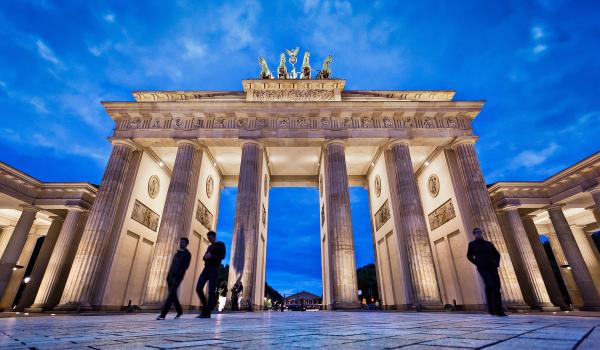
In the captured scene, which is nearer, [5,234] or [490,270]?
[490,270]

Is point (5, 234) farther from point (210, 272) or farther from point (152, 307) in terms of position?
point (210, 272)

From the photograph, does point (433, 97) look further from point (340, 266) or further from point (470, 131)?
point (340, 266)

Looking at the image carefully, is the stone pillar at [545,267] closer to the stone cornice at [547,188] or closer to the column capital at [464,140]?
the stone cornice at [547,188]

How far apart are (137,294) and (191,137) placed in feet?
33.4

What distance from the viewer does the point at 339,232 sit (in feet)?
46.0

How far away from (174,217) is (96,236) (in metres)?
3.71

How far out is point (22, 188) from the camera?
55.8ft

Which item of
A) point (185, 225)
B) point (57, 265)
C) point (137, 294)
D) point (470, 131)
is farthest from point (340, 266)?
point (57, 265)

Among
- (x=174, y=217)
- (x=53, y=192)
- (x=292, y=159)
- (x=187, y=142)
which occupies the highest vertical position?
(x=292, y=159)

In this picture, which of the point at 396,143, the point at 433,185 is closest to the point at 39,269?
the point at 396,143

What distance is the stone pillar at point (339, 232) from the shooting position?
12.8 m

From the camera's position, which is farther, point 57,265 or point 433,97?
point 433,97

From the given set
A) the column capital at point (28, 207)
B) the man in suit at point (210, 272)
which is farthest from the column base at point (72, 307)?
the man in suit at point (210, 272)

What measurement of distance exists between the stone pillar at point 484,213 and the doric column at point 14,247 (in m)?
26.0
